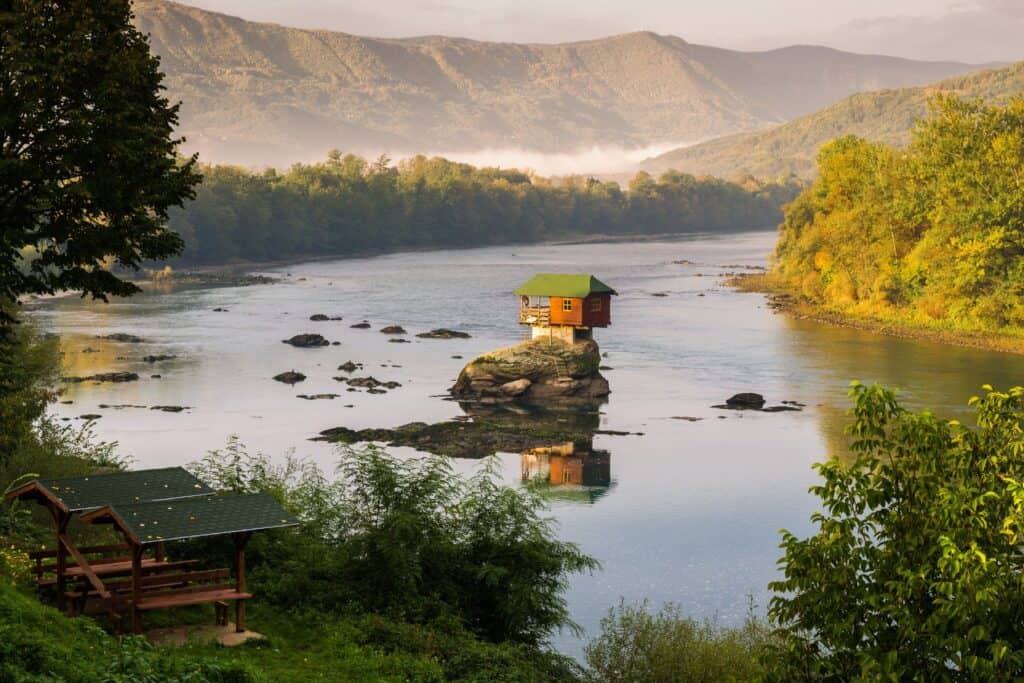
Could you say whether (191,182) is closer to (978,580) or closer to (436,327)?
(978,580)

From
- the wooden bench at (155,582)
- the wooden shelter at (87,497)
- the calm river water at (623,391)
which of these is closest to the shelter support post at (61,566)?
the wooden shelter at (87,497)

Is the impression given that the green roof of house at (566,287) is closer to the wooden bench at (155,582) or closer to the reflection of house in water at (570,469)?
the reflection of house in water at (570,469)

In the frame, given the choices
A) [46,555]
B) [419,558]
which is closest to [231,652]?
[46,555]

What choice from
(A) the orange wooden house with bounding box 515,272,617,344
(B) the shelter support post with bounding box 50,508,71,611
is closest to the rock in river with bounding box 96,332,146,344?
(A) the orange wooden house with bounding box 515,272,617,344

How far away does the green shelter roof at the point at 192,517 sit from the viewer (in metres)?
21.6

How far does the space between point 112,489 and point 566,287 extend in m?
52.8

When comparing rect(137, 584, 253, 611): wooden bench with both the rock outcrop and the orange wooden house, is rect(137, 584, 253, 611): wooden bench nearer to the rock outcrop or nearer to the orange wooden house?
the rock outcrop

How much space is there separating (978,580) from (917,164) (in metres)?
91.4

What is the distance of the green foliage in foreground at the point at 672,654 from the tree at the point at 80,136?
1381 cm

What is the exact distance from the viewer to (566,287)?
74875mm

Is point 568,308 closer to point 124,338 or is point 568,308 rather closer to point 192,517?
point 124,338

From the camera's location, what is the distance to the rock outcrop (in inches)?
2771

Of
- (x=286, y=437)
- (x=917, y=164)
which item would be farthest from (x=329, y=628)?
(x=917, y=164)

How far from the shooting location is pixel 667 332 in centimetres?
9825
